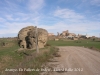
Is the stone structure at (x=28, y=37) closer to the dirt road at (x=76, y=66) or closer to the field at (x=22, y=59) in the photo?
the field at (x=22, y=59)

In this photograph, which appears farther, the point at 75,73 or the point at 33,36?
the point at 33,36

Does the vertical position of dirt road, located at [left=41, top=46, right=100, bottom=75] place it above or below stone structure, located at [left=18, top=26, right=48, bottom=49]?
below

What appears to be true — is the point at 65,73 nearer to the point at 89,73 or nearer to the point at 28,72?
the point at 89,73

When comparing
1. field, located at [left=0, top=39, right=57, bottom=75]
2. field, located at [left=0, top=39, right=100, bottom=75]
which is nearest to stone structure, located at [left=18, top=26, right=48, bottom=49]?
field, located at [left=0, top=39, right=100, bottom=75]

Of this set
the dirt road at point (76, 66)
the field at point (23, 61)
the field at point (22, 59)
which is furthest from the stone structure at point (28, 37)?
the dirt road at point (76, 66)

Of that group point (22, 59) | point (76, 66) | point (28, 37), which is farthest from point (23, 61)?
point (28, 37)

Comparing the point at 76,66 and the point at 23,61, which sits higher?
the point at 23,61

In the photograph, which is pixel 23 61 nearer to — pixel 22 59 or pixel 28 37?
pixel 22 59

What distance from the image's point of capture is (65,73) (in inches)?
447

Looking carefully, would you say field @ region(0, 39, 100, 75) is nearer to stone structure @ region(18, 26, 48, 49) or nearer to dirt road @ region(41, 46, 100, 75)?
dirt road @ region(41, 46, 100, 75)

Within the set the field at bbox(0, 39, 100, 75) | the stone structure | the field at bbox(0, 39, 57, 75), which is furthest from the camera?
the stone structure

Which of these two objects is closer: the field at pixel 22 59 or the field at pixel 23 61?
the field at pixel 23 61

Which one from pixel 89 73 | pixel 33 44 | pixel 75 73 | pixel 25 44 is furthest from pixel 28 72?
pixel 25 44

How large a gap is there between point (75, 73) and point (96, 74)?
1.62m
